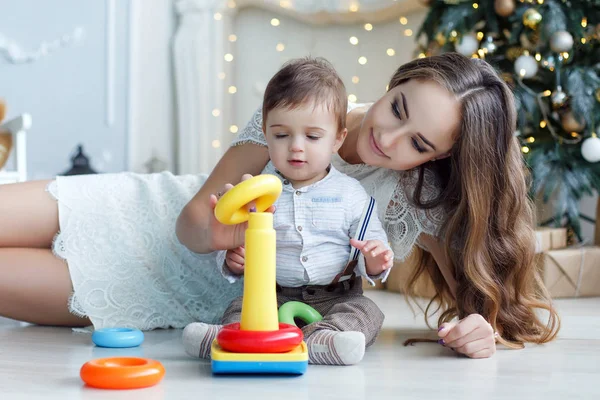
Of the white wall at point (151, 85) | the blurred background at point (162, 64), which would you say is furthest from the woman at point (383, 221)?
the white wall at point (151, 85)

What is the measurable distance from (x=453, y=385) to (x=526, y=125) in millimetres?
1752

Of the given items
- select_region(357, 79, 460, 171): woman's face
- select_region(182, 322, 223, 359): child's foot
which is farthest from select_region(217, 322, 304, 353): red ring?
select_region(357, 79, 460, 171): woman's face

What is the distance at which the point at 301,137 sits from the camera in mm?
1295

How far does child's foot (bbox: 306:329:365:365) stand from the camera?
1183 mm

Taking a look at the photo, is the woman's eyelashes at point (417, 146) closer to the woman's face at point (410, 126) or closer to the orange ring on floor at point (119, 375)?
the woman's face at point (410, 126)

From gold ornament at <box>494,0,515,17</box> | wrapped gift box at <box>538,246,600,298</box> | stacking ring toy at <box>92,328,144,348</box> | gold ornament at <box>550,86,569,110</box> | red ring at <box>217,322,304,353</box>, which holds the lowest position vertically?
wrapped gift box at <box>538,246,600,298</box>

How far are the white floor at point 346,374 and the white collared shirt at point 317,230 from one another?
0.18 m

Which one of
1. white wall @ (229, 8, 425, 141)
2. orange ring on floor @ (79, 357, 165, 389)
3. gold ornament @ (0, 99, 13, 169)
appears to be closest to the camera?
orange ring on floor @ (79, 357, 165, 389)

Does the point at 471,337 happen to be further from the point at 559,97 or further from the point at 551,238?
the point at 559,97

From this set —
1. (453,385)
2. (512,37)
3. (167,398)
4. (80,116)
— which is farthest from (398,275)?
(80,116)

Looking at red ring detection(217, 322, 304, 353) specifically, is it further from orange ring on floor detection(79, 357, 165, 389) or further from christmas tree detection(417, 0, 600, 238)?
christmas tree detection(417, 0, 600, 238)

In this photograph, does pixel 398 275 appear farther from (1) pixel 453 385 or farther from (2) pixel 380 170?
(1) pixel 453 385

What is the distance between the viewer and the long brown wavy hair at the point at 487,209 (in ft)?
4.64

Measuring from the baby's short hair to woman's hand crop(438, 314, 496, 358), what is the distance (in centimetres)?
41
